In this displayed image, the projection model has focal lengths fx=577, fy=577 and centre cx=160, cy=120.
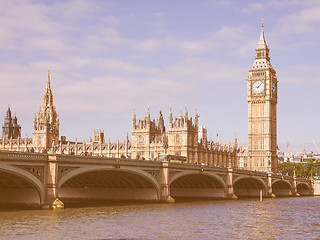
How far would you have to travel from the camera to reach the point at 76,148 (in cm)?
16975

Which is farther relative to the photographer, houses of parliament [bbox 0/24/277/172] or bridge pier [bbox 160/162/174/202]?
houses of parliament [bbox 0/24/277/172]

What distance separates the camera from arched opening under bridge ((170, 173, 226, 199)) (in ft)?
315

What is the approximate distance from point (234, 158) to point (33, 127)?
63.7m

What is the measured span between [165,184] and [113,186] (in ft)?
31.1

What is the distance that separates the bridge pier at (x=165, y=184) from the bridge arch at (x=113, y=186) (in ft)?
2.47

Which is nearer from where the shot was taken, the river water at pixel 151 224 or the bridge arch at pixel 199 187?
the river water at pixel 151 224

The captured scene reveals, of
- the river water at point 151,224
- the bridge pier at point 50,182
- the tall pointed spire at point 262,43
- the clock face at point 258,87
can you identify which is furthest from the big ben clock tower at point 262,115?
the bridge pier at point 50,182

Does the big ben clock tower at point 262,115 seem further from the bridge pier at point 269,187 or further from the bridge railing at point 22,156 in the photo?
the bridge railing at point 22,156

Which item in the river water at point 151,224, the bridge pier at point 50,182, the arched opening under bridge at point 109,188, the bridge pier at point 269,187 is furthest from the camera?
the bridge pier at point 269,187

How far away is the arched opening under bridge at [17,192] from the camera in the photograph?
196 feet

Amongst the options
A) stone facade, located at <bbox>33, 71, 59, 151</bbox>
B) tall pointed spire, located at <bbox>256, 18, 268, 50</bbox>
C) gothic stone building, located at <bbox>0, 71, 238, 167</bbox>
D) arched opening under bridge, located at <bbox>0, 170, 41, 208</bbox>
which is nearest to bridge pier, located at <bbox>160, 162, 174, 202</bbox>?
arched opening under bridge, located at <bbox>0, 170, 41, 208</bbox>

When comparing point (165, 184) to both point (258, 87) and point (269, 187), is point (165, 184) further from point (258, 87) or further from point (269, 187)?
point (258, 87)

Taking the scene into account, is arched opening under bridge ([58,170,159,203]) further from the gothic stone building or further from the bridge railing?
the gothic stone building

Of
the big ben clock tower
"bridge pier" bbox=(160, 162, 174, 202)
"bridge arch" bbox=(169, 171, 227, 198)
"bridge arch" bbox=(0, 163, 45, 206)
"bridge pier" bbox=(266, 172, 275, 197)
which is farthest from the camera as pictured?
the big ben clock tower
